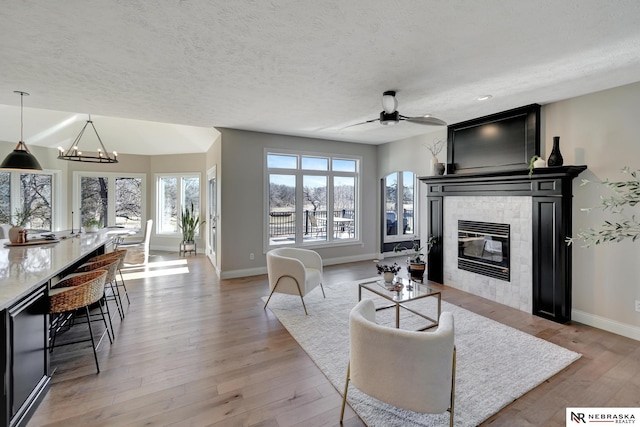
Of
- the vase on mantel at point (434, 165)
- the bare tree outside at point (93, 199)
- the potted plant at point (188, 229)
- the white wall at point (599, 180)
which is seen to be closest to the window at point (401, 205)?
the vase on mantel at point (434, 165)

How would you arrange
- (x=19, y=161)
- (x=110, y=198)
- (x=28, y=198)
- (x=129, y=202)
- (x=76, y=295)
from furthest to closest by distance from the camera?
(x=129, y=202) < (x=110, y=198) < (x=28, y=198) < (x=19, y=161) < (x=76, y=295)

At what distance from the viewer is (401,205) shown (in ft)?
26.9

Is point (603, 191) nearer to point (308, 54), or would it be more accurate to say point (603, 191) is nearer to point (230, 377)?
point (308, 54)

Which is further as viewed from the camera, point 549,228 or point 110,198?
point 110,198

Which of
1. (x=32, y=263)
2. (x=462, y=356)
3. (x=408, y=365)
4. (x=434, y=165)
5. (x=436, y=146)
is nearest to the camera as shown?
(x=408, y=365)

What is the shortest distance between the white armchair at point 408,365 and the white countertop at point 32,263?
2.10 metres

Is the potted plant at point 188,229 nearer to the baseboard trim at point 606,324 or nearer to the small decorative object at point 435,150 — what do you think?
the small decorative object at point 435,150

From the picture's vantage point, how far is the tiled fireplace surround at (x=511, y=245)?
12.8 feet

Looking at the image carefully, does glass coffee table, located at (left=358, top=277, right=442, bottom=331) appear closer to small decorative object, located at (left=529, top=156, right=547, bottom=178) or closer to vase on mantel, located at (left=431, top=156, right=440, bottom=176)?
small decorative object, located at (left=529, top=156, right=547, bottom=178)

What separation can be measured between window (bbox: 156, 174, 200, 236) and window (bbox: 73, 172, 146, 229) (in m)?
0.45

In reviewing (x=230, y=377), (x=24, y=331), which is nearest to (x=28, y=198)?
(x=24, y=331)

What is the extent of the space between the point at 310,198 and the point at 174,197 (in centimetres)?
434

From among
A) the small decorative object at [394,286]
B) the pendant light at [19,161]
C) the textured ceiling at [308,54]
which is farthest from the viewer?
the pendant light at [19,161]

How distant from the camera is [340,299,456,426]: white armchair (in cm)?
164
